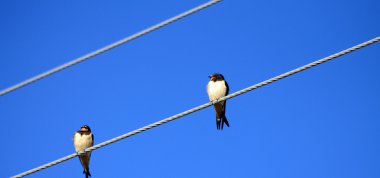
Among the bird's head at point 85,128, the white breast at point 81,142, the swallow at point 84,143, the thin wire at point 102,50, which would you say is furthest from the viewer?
the bird's head at point 85,128

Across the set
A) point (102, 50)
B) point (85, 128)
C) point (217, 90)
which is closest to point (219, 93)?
point (217, 90)

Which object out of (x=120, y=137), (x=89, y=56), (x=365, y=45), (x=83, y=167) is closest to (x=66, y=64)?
(x=89, y=56)

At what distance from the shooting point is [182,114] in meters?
6.40

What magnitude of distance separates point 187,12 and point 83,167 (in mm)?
6048

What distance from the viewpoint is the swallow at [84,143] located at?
1155cm

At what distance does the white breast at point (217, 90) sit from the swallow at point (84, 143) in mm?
2091

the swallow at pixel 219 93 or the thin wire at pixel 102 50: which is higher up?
the swallow at pixel 219 93

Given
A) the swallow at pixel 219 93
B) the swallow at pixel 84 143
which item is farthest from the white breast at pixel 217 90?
the swallow at pixel 84 143

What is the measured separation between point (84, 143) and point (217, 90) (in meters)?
2.33

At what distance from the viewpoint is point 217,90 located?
1173 centimetres

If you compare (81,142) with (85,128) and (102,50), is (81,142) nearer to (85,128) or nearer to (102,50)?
(85,128)

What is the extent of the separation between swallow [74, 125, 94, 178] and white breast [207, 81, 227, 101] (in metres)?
2.09

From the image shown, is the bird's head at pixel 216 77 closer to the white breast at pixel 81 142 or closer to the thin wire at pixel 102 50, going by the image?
the white breast at pixel 81 142

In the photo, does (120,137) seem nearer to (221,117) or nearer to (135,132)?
(135,132)
